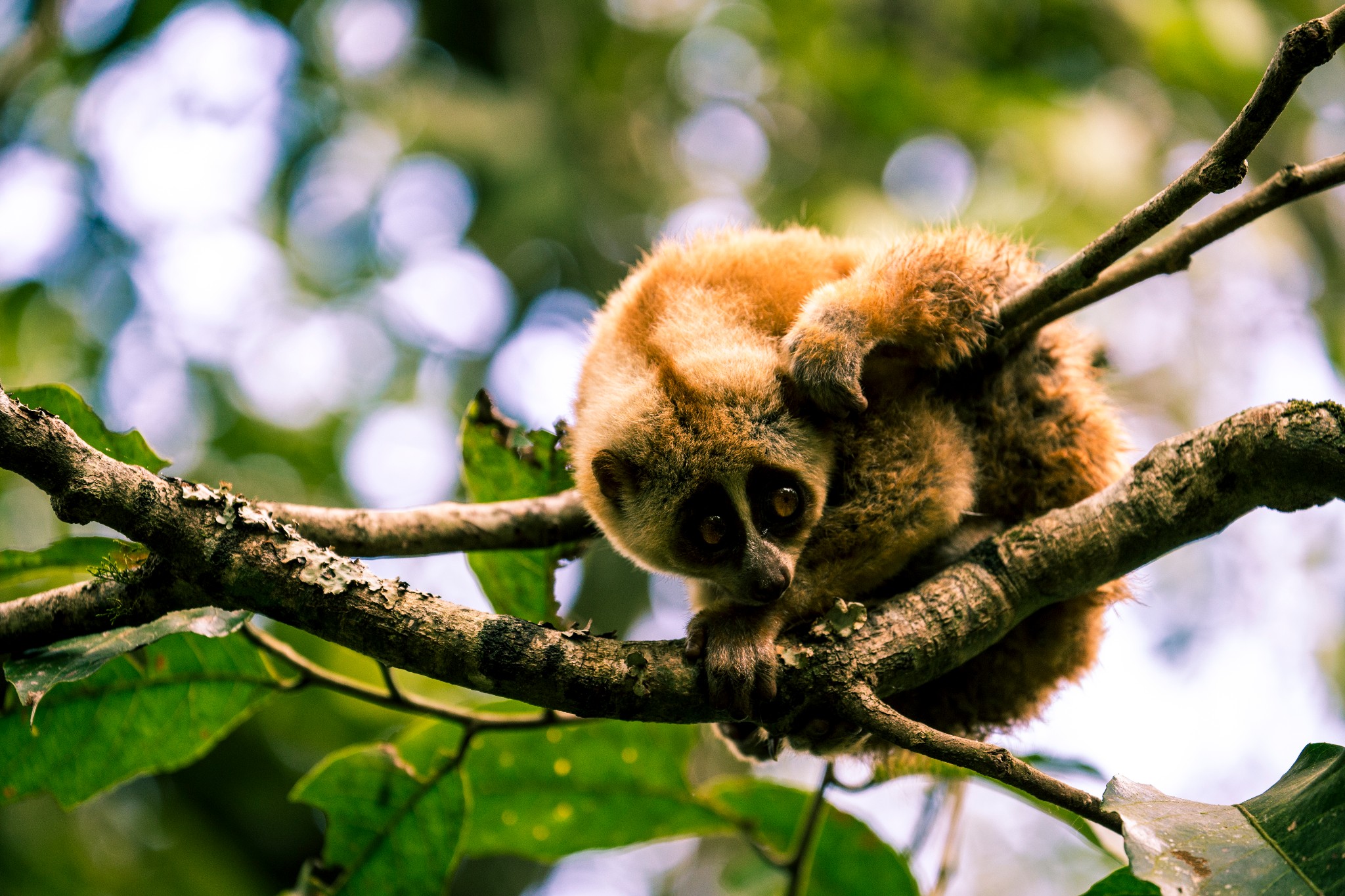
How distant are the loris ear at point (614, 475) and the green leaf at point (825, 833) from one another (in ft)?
3.79

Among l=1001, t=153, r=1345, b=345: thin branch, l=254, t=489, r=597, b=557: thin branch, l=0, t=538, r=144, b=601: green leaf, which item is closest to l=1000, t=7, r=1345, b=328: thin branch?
l=1001, t=153, r=1345, b=345: thin branch

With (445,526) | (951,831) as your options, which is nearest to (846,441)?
(445,526)

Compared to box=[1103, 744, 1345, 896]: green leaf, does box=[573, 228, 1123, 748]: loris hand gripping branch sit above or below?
above

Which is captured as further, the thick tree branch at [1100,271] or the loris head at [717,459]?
the loris head at [717,459]

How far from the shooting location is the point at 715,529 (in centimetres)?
279

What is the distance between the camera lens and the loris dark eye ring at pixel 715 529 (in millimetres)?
2791

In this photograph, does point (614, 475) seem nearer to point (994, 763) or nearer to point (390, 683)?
point (390, 683)

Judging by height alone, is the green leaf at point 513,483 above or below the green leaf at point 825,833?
above

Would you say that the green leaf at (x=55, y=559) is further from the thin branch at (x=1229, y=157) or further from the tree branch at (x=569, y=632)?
the thin branch at (x=1229, y=157)

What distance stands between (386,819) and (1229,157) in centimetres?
288

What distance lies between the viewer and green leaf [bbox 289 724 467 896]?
2.95 m

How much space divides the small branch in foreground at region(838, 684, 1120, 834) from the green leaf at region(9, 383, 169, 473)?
2.11 meters

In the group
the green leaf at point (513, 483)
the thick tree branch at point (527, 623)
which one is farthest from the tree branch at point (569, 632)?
the green leaf at point (513, 483)

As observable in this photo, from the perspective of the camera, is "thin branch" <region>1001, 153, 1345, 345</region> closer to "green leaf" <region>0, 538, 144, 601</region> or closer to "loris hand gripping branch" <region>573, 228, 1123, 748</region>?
"loris hand gripping branch" <region>573, 228, 1123, 748</region>
